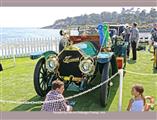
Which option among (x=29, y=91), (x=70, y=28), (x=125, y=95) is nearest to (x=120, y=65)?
(x=125, y=95)

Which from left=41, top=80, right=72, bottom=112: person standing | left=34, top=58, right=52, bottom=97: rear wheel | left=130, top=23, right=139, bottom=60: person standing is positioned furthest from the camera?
left=130, top=23, right=139, bottom=60: person standing

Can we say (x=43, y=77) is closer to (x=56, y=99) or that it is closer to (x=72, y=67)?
(x=72, y=67)

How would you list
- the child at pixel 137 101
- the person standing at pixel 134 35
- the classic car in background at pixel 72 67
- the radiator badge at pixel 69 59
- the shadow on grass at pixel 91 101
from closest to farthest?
the child at pixel 137 101
the shadow on grass at pixel 91 101
the classic car in background at pixel 72 67
the radiator badge at pixel 69 59
the person standing at pixel 134 35

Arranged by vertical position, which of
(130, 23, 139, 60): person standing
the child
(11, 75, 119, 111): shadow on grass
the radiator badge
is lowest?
(11, 75, 119, 111): shadow on grass


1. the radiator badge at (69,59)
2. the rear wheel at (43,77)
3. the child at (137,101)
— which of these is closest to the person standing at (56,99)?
the child at (137,101)

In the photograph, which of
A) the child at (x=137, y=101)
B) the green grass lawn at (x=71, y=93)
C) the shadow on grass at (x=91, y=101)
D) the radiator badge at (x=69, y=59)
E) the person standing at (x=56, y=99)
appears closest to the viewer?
the person standing at (x=56, y=99)

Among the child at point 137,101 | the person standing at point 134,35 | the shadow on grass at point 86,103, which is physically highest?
the person standing at point 134,35

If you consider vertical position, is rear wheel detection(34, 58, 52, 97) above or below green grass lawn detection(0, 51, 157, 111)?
above

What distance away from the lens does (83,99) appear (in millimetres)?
5754

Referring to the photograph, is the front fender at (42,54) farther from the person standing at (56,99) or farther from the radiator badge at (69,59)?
the person standing at (56,99)

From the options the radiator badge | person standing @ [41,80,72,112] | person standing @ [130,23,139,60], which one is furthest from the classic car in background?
person standing @ [130,23,139,60]

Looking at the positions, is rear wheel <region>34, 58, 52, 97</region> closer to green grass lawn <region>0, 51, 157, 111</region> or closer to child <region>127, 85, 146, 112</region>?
green grass lawn <region>0, 51, 157, 111</region>
